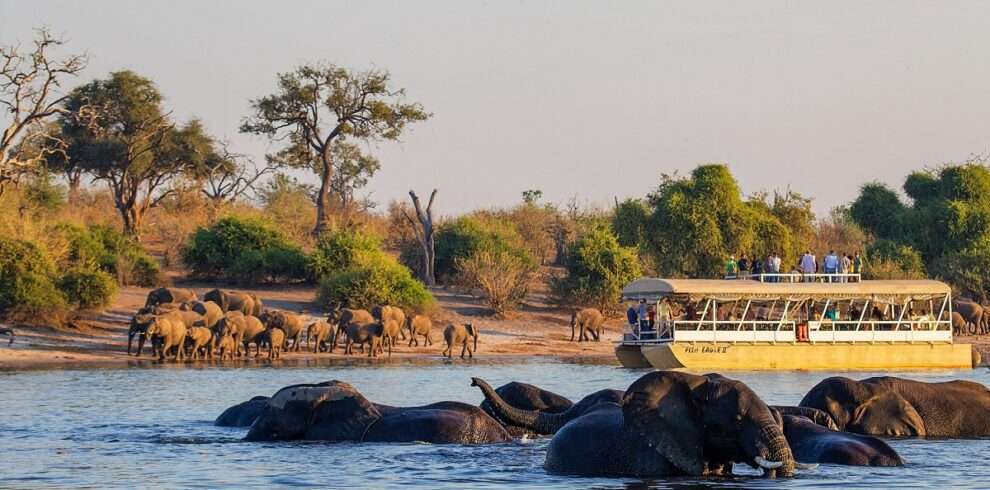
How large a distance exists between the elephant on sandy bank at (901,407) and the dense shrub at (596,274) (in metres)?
28.3

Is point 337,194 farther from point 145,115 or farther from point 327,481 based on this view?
point 327,481

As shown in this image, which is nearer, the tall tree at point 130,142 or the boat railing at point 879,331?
the boat railing at point 879,331

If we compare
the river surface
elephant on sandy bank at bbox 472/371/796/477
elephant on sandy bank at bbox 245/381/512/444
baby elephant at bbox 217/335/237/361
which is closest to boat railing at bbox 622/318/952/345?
the river surface

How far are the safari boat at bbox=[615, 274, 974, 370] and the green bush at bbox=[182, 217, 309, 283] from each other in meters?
13.1

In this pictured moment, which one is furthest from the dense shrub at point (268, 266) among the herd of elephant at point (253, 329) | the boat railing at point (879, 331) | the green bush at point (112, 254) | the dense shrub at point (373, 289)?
the boat railing at point (879, 331)

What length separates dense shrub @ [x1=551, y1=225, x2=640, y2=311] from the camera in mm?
45938

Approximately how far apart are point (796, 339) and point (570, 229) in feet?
90.4

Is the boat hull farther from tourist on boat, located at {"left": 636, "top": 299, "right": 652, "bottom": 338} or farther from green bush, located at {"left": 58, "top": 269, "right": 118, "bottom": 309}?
green bush, located at {"left": 58, "top": 269, "right": 118, "bottom": 309}

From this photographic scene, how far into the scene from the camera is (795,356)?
35.2m

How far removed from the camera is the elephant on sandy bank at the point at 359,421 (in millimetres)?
15969

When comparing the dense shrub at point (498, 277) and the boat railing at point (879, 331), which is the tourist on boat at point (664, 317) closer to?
the boat railing at point (879, 331)

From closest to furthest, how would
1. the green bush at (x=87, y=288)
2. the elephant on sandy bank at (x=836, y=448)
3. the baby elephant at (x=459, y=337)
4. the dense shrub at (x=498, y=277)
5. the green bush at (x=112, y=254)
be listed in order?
the elephant on sandy bank at (x=836, y=448)
the baby elephant at (x=459, y=337)
the green bush at (x=87, y=288)
the green bush at (x=112, y=254)
the dense shrub at (x=498, y=277)

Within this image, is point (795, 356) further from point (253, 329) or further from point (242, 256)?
point (242, 256)

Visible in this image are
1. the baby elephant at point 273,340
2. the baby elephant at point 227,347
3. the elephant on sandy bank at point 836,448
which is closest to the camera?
the elephant on sandy bank at point 836,448
